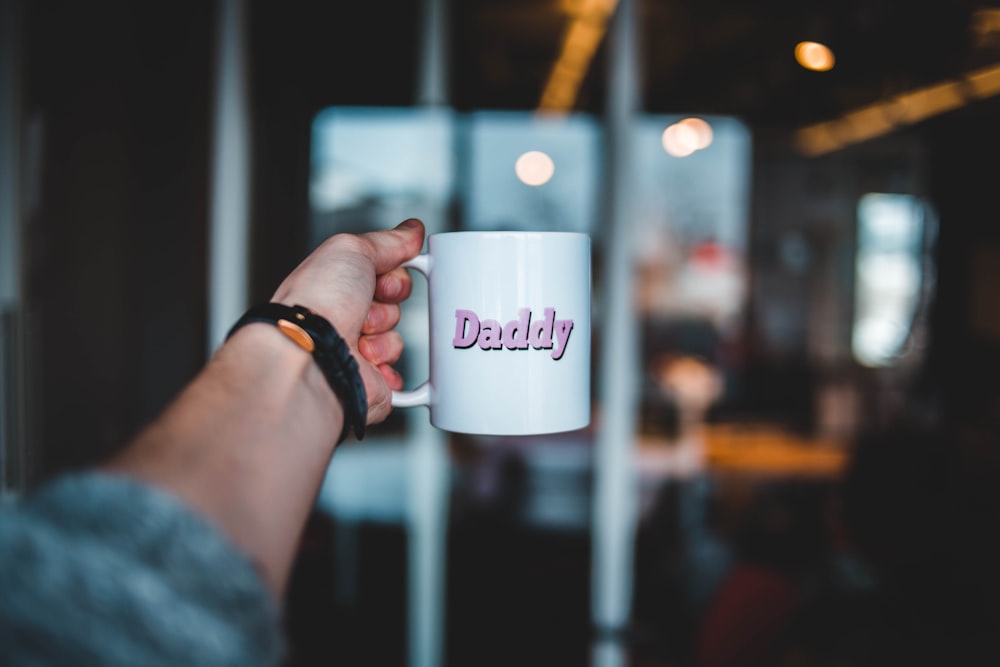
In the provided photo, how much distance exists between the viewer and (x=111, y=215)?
222 centimetres

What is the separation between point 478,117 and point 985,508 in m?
3.22

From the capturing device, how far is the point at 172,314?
2.38 meters

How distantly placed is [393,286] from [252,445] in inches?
13.5

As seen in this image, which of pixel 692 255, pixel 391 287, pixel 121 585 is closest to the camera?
pixel 121 585

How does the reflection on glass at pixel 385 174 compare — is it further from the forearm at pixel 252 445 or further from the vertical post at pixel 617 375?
the forearm at pixel 252 445

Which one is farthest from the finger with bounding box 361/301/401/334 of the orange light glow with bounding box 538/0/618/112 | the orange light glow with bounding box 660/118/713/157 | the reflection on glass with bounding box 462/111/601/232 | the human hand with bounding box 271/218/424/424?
the orange light glow with bounding box 660/118/713/157

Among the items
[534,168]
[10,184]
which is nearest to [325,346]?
[10,184]

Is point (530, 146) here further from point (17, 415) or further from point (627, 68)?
point (17, 415)

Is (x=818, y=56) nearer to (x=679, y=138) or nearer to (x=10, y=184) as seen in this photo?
(x=10, y=184)

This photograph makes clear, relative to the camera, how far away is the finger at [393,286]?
0.80 meters

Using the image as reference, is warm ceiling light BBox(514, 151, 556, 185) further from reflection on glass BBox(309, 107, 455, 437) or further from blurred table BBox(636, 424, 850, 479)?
blurred table BBox(636, 424, 850, 479)

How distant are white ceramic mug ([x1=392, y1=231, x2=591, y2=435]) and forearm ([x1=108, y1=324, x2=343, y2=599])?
0.12 m

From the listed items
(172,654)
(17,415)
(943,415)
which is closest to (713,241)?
(943,415)

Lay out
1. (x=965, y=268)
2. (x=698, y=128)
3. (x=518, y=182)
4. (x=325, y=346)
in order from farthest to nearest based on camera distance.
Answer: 1. (x=698, y=128)
2. (x=965, y=268)
3. (x=518, y=182)
4. (x=325, y=346)
